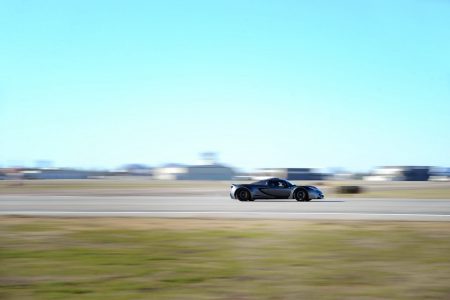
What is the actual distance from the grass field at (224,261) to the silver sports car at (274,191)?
10.5 meters

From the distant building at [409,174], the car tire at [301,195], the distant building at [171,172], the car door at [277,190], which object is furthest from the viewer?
the distant building at [171,172]

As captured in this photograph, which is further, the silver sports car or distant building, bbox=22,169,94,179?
distant building, bbox=22,169,94,179

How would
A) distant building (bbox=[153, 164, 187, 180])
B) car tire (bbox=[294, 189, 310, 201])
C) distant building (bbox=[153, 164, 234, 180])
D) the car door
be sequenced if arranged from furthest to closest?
distant building (bbox=[153, 164, 187, 180])
distant building (bbox=[153, 164, 234, 180])
the car door
car tire (bbox=[294, 189, 310, 201])

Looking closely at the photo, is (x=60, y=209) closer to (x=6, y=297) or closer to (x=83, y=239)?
(x=83, y=239)

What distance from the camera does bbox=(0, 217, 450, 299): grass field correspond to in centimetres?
639

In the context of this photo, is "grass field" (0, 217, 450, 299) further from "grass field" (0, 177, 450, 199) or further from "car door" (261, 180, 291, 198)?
"grass field" (0, 177, 450, 199)

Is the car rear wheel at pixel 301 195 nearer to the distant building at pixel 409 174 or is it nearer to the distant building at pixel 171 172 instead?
the distant building at pixel 409 174

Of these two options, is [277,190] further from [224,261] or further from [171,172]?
[171,172]

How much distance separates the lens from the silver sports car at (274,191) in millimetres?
23641

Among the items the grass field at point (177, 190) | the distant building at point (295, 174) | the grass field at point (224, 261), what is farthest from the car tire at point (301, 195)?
Result: the distant building at point (295, 174)

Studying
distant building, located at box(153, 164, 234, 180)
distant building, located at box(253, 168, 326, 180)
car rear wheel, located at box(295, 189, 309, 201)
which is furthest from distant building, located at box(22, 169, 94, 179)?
car rear wheel, located at box(295, 189, 309, 201)

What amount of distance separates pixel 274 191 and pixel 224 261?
1567cm

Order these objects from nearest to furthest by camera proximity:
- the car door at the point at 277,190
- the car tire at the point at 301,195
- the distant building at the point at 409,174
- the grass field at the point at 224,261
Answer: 1. the grass field at the point at 224,261
2. the car tire at the point at 301,195
3. the car door at the point at 277,190
4. the distant building at the point at 409,174

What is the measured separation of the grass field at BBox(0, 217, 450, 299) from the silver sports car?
10.5 metres
